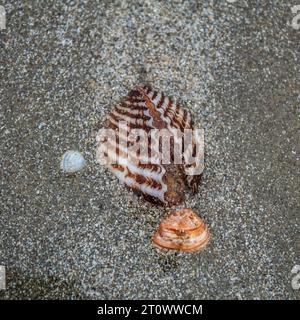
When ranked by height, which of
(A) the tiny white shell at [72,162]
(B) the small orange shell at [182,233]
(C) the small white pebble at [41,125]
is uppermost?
(C) the small white pebble at [41,125]

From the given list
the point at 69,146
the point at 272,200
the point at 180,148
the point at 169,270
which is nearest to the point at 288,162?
the point at 272,200

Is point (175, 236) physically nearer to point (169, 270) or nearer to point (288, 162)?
point (169, 270)

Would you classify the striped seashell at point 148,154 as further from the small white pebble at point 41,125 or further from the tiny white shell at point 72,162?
the small white pebble at point 41,125

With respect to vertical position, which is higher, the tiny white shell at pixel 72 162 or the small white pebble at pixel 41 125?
the small white pebble at pixel 41 125

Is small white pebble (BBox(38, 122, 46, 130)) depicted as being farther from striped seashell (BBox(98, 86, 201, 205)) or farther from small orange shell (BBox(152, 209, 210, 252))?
small orange shell (BBox(152, 209, 210, 252))

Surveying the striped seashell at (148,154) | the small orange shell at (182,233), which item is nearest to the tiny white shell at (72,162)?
the striped seashell at (148,154)

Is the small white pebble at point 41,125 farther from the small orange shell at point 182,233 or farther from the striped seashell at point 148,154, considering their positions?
the small orange shell at point 182,233
